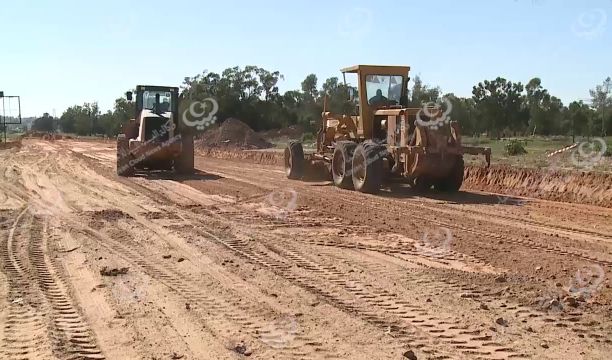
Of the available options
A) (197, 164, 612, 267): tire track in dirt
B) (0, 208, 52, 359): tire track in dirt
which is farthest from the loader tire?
(0, 208, 52, 359): tire track in dirt

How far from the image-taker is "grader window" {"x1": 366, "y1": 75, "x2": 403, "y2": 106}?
1619 cm

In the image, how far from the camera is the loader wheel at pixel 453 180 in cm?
1488

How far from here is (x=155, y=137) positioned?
64.8 feet

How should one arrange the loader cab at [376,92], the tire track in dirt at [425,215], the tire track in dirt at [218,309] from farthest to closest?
the loader cab at [376,92] < the tire track in dirt at [425,215] < the tire track in dirt at [218,309]

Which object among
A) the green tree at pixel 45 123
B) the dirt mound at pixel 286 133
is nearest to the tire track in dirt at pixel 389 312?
the dirt mound at pixel 286 133

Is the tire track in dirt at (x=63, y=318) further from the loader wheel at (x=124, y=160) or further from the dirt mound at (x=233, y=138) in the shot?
the dirt mound at (x=233, y=138)

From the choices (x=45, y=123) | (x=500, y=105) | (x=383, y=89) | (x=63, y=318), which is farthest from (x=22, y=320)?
(x=45, y=123)

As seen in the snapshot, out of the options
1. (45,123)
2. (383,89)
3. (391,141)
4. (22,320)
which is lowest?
(22,320)

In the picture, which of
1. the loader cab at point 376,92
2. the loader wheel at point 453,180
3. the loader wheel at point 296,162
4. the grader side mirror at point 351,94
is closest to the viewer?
the loader wheel at point 453,180

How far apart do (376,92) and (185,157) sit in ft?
23.3

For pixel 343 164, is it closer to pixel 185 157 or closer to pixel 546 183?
pixel 546 183

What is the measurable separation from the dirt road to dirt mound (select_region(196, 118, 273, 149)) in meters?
28.8

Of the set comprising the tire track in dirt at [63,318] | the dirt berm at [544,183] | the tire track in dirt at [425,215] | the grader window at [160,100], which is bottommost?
the tire track in dirt at [63,318]

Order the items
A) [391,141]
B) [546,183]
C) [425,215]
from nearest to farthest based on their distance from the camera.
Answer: [425,215] → [391,141] → [546,183]
